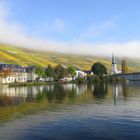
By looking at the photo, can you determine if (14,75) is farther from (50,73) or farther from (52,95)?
(52,95)

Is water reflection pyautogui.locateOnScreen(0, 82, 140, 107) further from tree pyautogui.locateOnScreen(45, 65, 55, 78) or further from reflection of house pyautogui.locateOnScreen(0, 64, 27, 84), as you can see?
tree pyautogui.locateOnScreen(45, 65, 55, 78)

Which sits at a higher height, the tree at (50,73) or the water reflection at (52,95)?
the tree at (50,73)

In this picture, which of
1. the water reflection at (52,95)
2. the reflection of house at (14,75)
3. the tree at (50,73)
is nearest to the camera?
the water reflection at (52,95)

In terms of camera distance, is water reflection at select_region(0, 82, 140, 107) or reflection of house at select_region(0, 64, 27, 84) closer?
water reflection at select_region(0, 82, 140, 107)

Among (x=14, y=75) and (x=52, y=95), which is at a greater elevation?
(x=14, y=75)

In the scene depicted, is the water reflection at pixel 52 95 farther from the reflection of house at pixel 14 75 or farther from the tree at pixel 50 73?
the tree at pixel 50 73

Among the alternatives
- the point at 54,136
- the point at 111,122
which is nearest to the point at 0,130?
the point at 54,136

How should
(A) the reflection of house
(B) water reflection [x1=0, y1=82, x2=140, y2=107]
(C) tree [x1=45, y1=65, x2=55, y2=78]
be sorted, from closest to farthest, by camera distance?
(B) water reflection [x1=0, y1=82, x2=140, y2=107] → (A) the reflection of house → (C) tree [x1=45, y1=65, x2=55, y2=78]

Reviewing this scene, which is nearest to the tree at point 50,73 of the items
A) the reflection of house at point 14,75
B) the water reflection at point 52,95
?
the reflection of house at point 14,75

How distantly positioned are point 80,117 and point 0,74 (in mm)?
121985

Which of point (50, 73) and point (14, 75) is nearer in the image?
point (14, 75)

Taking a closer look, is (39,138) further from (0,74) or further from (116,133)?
(0,74)

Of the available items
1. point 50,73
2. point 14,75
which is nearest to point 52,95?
point 50,73

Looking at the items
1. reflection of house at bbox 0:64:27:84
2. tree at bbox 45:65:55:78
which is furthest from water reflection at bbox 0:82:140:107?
tree at bbox 45:65:55:78
